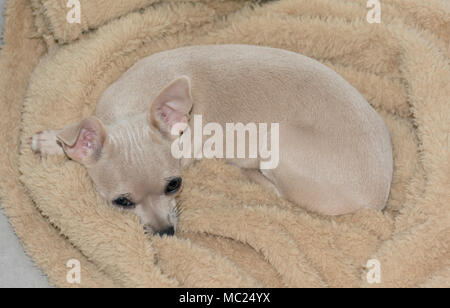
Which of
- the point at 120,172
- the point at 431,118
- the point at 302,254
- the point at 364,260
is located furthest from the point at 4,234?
the point at 431,118

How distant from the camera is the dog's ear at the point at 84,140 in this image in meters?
3.03

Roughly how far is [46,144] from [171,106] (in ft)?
2.79

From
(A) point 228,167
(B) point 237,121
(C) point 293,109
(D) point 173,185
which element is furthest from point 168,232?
(C) point 293,109

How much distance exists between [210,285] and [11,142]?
1.69 metres

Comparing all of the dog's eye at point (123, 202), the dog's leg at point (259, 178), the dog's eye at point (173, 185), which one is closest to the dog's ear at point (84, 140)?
the dog's eye at point (123, 202)

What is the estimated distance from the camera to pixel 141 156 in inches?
126

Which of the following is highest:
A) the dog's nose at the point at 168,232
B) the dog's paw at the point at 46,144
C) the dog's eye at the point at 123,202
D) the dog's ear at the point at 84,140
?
the dog's paw at the point at 46,144

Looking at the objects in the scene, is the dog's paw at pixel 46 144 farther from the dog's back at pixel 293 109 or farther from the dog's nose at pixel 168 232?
the dog's nose at pixel 168 232

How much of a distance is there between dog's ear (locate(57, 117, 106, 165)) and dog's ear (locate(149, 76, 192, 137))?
1.04 feet

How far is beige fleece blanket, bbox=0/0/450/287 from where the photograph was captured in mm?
3242

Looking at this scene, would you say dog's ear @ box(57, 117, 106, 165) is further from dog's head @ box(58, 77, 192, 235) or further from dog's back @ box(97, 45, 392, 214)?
dog's back @ box(97, 45, 392, 214)

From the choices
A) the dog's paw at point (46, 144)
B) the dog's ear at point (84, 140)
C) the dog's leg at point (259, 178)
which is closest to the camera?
the dog's ear at point (84, 140)

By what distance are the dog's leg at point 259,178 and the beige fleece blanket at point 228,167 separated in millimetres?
Result: 71
